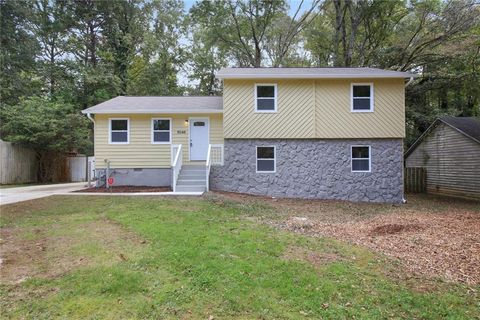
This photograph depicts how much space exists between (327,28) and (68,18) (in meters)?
18.7

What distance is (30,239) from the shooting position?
19.2 ft

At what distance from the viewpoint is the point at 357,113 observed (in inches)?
518

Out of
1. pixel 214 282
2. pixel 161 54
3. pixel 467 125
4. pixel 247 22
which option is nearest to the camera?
pixel 214 282

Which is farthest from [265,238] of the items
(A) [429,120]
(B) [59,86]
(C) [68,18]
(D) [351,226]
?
(C) [68,18]

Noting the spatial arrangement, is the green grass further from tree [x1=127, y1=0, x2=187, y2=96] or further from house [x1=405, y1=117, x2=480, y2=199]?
tree [x1=127, y1=0, x2=187, y2=96]

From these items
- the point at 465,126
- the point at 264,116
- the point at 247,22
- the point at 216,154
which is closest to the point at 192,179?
the point at 216,154

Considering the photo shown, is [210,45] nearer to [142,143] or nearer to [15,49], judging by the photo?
[15,49]

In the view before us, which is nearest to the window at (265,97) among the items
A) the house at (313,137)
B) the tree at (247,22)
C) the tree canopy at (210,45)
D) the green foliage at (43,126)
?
the house at (313,137)

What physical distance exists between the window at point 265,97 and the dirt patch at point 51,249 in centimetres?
793

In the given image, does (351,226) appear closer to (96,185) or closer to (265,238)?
(265,238)

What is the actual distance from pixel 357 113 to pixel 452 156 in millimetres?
5854

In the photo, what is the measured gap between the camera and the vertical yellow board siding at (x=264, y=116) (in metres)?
13.1

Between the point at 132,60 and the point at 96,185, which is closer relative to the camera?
the point at 96,185

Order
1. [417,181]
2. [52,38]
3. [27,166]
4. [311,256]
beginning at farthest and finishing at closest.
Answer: [52,38], [417,181], [27,166], [311,256]
